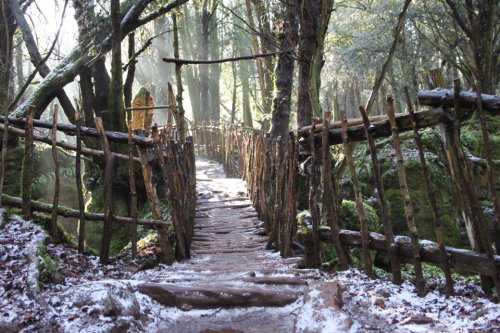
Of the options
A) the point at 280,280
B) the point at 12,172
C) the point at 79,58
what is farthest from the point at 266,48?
the point at 280,280

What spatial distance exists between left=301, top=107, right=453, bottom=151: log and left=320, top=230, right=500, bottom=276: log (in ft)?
2.79

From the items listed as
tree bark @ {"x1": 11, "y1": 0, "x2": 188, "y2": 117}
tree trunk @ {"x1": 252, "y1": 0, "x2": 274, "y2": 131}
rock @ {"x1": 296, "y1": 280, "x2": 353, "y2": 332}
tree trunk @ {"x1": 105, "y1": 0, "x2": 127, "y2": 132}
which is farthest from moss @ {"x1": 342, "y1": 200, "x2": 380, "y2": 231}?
tree trunk @ {"x1": 252, "y1": 0, "x2": 274, "y2": 131}

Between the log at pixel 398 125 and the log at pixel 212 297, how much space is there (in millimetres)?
1464

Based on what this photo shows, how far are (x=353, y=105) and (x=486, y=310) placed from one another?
22660mm

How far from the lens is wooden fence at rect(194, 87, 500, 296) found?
2912mm

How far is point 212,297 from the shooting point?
11.1 feet

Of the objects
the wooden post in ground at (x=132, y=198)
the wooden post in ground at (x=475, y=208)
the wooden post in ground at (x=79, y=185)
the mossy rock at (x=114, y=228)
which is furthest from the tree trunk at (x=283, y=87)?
the wooden post in ground at (x=475, y=208)

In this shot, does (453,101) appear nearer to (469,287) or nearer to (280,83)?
(469,287)

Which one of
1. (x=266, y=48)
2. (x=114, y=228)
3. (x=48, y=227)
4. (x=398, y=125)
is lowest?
(x=114, y=228)

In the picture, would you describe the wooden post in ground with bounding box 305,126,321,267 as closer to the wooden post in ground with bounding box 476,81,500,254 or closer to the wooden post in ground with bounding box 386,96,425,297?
the wooden post in ground with bounding box 386,96,425,297

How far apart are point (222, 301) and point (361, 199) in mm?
1446

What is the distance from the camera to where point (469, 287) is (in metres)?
3.19

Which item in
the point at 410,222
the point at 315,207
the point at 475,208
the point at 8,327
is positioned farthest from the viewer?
the point at 315,207

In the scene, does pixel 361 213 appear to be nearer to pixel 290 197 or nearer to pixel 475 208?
pixel 475 208
